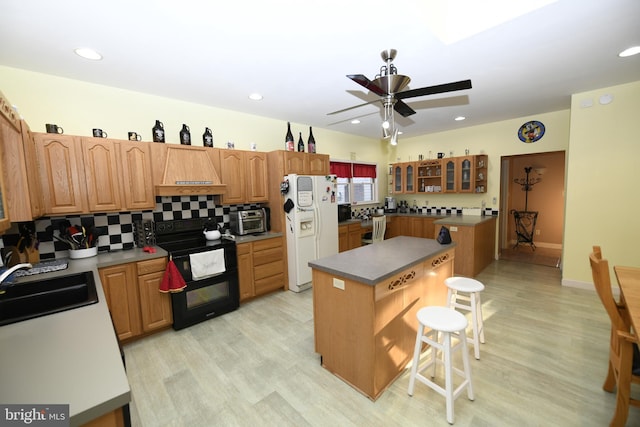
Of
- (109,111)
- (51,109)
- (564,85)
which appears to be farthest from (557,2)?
(51,109)

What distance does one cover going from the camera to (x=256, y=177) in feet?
12.3

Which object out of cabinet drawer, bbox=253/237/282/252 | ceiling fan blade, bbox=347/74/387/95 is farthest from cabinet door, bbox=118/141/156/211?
ceiling fan blade, bbox=347/74/387/95

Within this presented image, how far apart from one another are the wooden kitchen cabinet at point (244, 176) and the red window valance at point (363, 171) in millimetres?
2423

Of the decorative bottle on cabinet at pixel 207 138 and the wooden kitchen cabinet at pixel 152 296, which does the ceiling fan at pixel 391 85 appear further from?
the wooden kitchen cabinet at pixel 152 296

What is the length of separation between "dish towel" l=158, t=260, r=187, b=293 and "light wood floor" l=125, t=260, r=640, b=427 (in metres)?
0.53

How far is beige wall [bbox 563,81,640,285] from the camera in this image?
126 inches

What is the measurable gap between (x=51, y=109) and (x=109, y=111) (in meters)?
0.46

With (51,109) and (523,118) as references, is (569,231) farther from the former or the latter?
(51,109)

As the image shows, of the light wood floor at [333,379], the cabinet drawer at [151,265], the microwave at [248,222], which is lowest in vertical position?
the light wood floor at [333,379]

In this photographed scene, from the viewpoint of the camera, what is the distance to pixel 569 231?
12.0ft

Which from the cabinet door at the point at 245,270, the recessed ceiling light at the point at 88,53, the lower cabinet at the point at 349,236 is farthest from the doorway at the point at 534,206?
the recessed ceiling light at the point at 88,53

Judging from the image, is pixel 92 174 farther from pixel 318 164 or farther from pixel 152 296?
pixel 318 164

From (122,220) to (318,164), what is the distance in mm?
2776

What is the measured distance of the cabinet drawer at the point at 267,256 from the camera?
11.6 ft
